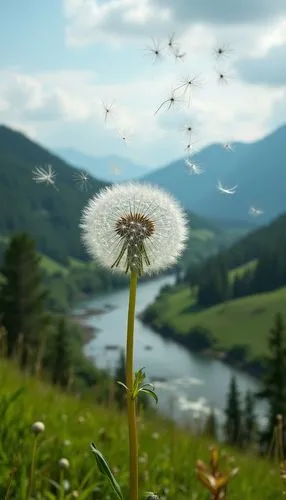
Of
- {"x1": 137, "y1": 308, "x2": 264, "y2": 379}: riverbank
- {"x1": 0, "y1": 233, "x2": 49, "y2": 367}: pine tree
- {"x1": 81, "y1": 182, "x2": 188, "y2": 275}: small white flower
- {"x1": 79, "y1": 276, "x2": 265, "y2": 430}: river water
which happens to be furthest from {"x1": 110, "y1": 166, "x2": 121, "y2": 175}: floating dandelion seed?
{"x1": 137, "y1": 308, "x2": 264, "y2": 379}: riverbank

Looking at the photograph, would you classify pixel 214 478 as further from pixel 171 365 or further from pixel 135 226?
pixel 171 365

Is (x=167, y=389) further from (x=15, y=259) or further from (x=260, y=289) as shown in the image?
(x=260, y=289)

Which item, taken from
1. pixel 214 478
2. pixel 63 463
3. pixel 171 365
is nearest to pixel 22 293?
pixel 63 463

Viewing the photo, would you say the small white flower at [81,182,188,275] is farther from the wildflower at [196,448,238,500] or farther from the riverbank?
the riverbank

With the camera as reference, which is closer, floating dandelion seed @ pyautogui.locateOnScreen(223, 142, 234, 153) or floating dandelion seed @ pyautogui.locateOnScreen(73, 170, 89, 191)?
floating dandelion seed @ pyautogui.locateOnScreen(73, 170, 89, 191)

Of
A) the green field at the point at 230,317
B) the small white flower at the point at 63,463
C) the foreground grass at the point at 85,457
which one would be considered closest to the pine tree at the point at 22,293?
the foreground grass at the point at 85,457

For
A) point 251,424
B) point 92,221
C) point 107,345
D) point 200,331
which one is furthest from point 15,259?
point 200,331
